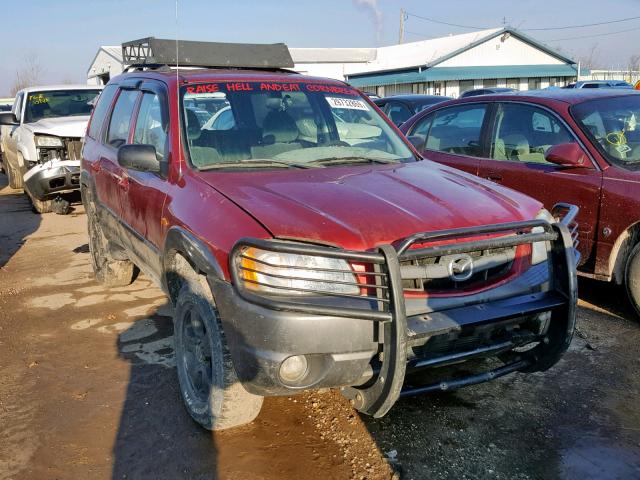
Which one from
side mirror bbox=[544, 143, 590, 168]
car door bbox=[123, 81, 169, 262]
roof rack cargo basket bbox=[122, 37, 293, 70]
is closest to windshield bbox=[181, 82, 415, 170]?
car door bbox=[123, 81, 169, 262]

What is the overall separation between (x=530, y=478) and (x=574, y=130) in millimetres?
3111

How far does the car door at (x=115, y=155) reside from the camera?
15.5ft

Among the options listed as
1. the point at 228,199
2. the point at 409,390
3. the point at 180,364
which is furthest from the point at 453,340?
the point at 180,364

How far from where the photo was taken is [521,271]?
3.21 meters

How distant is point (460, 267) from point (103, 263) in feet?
13.1

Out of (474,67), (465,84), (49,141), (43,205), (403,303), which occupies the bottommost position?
(43,205)

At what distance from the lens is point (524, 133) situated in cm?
555

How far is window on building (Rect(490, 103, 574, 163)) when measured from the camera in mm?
5297

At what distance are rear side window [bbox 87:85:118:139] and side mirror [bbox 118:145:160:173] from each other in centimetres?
177

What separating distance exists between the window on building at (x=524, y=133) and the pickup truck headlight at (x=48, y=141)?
6914 millimetres

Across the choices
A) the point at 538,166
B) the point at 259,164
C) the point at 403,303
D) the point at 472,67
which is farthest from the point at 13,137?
the point at 472,67

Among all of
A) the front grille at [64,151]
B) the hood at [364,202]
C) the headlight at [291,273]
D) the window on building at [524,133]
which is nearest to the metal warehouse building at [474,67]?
the front grille at [64,151]

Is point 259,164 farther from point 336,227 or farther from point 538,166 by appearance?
point 538,166

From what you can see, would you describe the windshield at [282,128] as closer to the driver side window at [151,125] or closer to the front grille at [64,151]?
the driver side window at [151,125]
